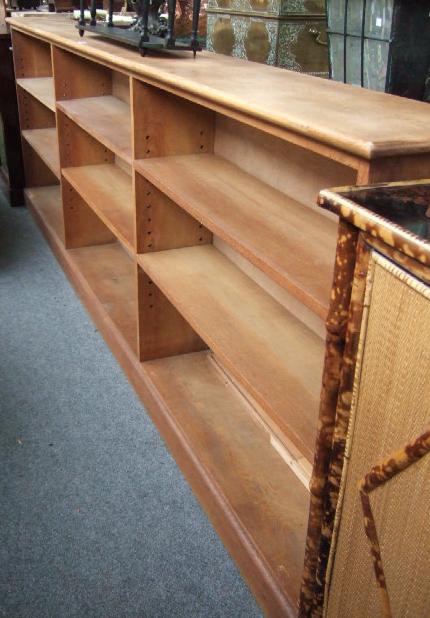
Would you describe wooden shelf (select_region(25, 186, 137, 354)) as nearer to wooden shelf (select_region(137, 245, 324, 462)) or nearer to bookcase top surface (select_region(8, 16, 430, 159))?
wooden shelf (select_region(137, 245, 324, 462))

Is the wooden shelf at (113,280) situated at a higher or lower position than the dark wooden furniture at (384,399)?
lower

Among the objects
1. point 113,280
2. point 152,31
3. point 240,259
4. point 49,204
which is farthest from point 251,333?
point 49,204

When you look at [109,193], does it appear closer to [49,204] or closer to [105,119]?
[105,119]

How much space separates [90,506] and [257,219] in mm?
992

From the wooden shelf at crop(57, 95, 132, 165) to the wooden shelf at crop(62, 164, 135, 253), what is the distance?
0.87ft

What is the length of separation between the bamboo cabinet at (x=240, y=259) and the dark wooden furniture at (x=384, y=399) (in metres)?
0.03

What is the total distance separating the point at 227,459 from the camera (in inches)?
75.5

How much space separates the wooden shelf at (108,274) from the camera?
105 inches

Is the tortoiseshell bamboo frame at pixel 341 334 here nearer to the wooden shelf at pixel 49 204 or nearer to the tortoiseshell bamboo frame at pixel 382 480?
the tortoiseshell bamboo frame at pixel 382 480

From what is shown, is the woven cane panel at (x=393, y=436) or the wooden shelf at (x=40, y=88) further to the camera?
the wooden shelf at (x=40, y=88)

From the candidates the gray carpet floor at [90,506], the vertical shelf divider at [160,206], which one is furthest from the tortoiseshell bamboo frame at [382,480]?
the vertical shelf divider at [160,206]

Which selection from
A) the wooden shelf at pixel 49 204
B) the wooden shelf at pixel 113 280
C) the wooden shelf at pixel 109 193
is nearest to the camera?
the wooden shelf at pixel 109 193

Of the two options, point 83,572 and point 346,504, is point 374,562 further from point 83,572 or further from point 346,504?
point 83,572

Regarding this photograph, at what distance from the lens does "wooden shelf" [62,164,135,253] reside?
2363 millimetres
